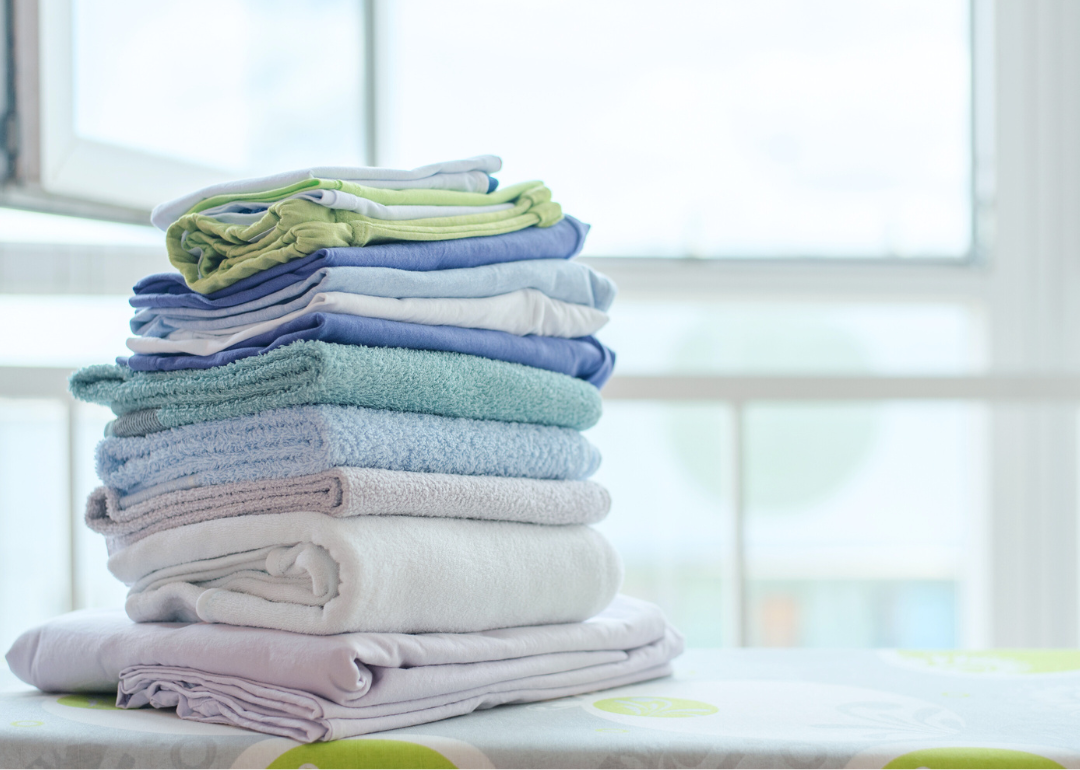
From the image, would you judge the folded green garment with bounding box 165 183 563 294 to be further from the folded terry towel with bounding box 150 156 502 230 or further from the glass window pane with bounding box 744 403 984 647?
the glass window pane with bounding box 744 403 984 647

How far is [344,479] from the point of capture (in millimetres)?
506

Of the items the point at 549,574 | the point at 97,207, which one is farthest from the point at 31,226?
the point at 549,574

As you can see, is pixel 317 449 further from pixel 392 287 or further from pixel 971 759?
pixel 971 759

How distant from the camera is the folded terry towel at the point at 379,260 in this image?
553 mm

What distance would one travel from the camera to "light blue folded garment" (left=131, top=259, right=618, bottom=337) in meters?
0.55

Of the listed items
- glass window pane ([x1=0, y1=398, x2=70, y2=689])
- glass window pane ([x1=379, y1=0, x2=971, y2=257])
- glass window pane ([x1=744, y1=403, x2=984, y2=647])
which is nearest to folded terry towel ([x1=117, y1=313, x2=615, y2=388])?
glass window pane ([x1=0, y1=398, x2=70, y2=689])

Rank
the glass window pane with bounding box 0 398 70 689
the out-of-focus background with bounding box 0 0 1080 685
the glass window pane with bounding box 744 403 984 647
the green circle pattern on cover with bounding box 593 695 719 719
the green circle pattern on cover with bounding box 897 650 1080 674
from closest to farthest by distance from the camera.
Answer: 1. the green circle pattern on cover with bounding box 593 695 719 719
2. the green circle pattern on cover with bounding box 897 650 1080 674
3. the glass window pane with bounding box 0 398 70 689
4. the out-of-focus background with bounding box 0 0 1080 685
5. the glass window pane with bounding box 744 403 984 647

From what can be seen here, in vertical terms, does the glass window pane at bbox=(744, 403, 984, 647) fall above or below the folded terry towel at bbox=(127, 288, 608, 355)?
below

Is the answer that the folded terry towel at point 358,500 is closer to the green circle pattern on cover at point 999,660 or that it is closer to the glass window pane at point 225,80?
the green circle pattern on cover at point 999,660

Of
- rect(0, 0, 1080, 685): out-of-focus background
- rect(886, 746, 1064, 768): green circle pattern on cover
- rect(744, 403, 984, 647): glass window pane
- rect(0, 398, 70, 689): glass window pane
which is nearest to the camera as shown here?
rect(886, 746, 1064, 768): green circle pattern on cover

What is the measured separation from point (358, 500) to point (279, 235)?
0.17m

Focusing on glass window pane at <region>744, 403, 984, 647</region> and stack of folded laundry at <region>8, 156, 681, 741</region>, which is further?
glass window pane at <region>744, 403, 984, 647</region>

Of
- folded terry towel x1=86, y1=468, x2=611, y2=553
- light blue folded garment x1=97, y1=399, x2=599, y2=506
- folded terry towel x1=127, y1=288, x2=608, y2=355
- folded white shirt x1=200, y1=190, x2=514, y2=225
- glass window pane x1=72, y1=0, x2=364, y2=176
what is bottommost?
folded terry towel x1=86, y1=468, x2=611, y2=553

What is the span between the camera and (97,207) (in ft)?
3.69
